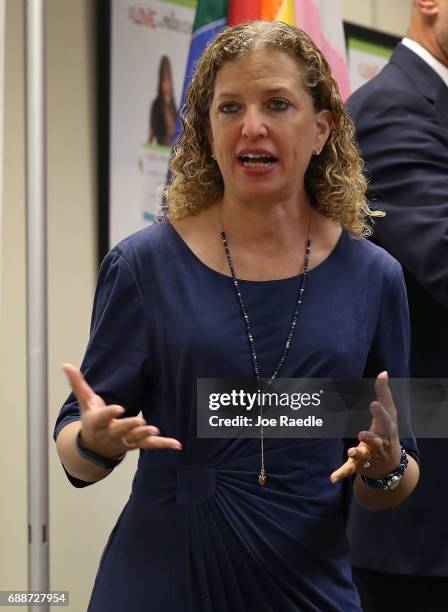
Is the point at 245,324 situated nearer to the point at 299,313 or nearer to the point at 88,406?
the point at 299,313

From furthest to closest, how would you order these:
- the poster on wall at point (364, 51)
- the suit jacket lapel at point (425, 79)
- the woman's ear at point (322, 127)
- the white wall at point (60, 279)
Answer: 1. the poster on wall at point (364, 51)
2. the white wall at point (60, 279)
3. the suit jacket lapel at point (425, 79)
4. the woman's ear at point (322, 127)

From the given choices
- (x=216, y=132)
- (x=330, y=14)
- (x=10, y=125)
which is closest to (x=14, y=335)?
(x=10, y=125)

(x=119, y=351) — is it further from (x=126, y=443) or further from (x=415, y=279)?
(x=415, y=279)

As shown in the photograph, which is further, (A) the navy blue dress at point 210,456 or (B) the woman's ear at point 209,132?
(B) the woman's ear at point 209,132

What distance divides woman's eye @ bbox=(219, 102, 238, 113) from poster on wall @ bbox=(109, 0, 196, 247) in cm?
174

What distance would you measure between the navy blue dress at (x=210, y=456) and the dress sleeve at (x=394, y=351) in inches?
1.6

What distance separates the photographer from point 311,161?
173 cm

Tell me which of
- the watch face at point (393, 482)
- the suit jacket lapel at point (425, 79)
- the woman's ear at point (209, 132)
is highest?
the suit jacket lapel at point (425, 79)

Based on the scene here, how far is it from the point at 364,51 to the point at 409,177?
2.40m

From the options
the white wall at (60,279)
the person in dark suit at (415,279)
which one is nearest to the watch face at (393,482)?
the person in dark suit at (415,279)

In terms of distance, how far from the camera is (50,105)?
10.2ft

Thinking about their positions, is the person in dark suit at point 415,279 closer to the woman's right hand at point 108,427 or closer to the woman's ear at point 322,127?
the woman's ear at point 322,127

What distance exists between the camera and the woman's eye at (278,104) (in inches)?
60.4

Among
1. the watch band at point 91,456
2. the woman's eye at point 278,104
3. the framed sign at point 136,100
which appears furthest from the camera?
the framed sign at point 136,100
